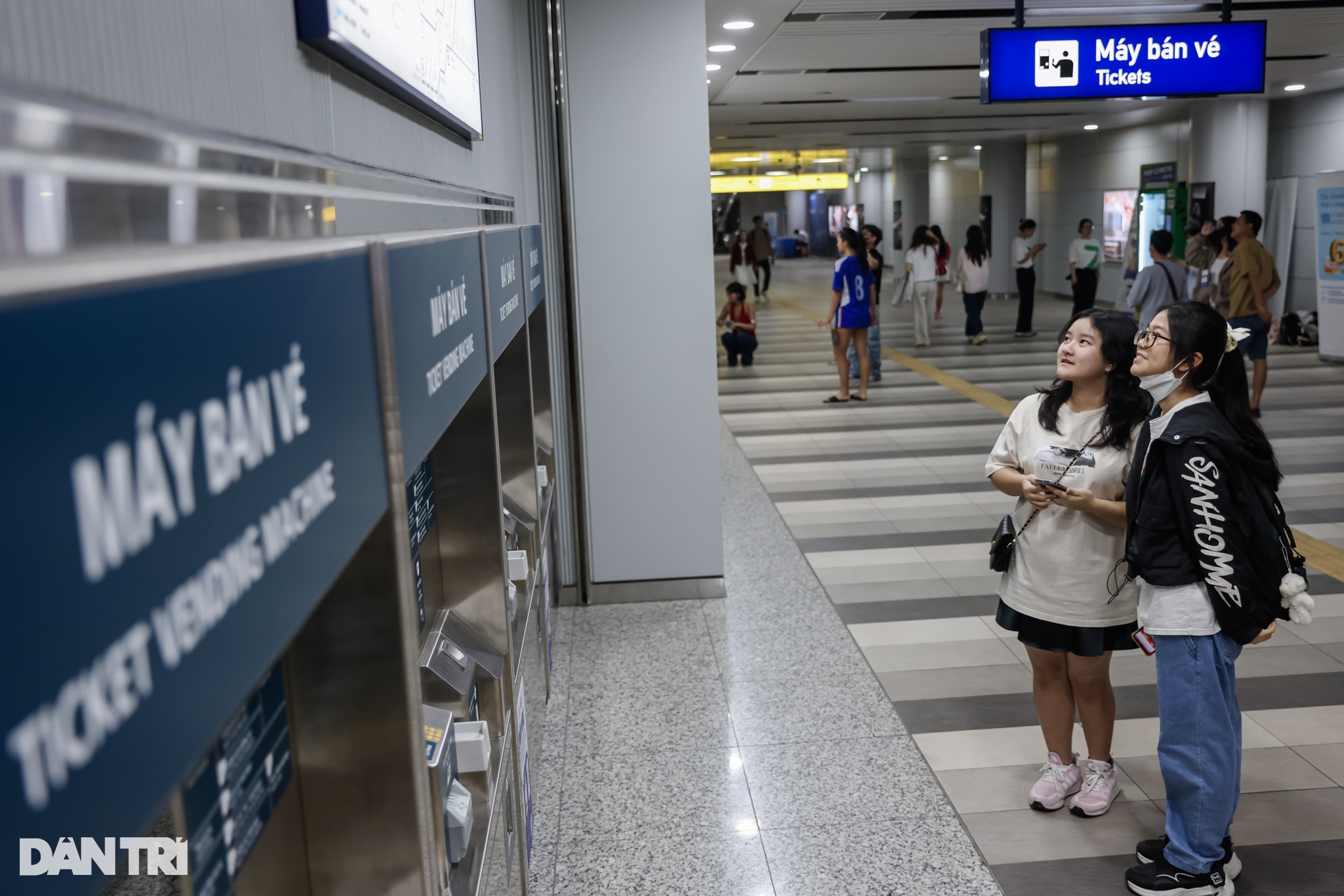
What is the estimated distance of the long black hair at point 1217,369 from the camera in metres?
2.57

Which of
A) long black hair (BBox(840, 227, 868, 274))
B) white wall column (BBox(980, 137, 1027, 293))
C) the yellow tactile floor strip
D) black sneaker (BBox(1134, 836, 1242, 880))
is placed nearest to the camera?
→ black sneaker (BBox(1134, 836, 1242, 880))

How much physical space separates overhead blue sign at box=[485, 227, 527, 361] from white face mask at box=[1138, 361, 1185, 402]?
157 cm

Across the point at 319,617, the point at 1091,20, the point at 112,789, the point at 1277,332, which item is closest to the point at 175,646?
the point at 112,789

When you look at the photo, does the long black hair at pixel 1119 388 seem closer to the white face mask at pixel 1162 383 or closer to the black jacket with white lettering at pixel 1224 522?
the white face mask at pixel 1162 383

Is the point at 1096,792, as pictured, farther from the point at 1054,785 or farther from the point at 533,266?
the point at 533,266

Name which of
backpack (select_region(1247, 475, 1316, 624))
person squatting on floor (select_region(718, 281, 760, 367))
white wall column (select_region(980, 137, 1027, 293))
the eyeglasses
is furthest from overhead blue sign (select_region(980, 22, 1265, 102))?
white wall column (select_region(980, 137, 1027, 293))

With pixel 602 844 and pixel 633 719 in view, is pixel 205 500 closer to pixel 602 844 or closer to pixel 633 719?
pixel 602 844

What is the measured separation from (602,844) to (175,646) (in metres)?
2.76

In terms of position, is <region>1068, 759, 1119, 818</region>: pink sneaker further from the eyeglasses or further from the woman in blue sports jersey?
the woman in blue sports jersey

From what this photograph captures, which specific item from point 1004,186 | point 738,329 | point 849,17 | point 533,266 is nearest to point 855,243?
point 849,17

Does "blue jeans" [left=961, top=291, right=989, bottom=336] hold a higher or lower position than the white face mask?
lower

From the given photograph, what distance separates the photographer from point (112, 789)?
1.54ft

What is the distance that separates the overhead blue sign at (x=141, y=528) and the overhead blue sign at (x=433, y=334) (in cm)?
34

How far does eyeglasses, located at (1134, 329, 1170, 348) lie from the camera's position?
262 cm
